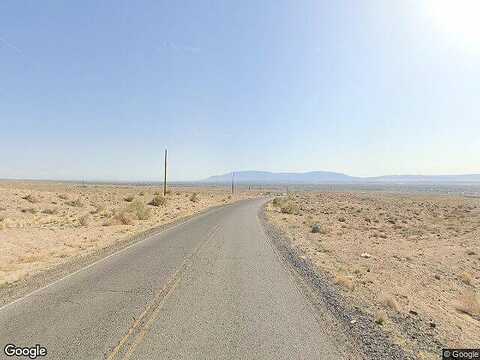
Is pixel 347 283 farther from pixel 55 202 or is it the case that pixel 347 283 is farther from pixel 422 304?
pixel 55 202

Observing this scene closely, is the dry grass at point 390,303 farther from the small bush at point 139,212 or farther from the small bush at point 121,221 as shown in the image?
the small bush at point 139,212

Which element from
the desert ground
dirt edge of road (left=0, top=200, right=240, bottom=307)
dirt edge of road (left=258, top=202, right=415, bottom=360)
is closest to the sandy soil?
dirt edge of road (left=0, top=200, right=240, bottom=307)

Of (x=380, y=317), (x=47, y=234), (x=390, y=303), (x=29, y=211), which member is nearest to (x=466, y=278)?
(x=390, y=303)

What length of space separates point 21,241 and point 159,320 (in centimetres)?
1474

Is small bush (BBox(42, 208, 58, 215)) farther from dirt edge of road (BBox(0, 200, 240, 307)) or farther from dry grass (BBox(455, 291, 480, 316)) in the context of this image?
dry grass (BBox(455, 291, 480, 316))

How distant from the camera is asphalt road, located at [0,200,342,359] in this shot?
583cm

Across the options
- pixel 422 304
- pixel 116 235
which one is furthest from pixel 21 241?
pixel 422 304

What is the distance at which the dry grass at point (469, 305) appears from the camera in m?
9.84

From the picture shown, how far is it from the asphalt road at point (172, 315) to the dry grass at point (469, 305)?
484cm

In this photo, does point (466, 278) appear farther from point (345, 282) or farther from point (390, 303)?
point (390, 303)

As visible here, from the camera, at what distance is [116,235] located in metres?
21.4

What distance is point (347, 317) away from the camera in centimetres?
758

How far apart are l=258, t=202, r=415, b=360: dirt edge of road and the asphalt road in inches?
15.6

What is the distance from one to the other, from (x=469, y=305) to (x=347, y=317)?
5.16m
